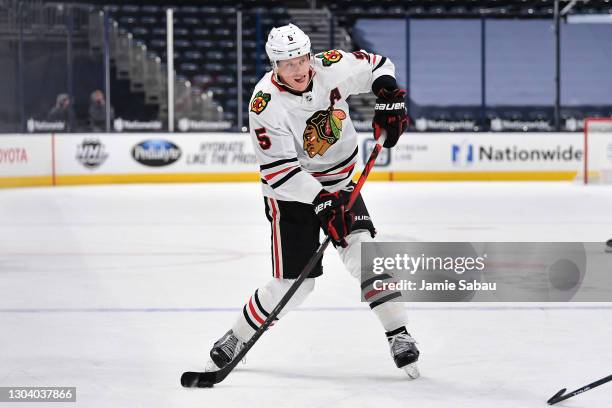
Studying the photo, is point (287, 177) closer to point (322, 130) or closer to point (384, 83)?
point (322, 130)

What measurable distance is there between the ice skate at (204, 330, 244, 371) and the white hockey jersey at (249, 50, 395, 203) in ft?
1.61

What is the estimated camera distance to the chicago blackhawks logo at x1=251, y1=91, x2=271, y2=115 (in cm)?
311

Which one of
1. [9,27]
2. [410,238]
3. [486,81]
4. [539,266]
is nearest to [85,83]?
[9,27]

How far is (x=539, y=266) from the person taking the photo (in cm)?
559

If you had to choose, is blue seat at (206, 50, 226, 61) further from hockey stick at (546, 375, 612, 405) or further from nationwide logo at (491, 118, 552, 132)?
hockey stick at (546, 375, 612, 405)

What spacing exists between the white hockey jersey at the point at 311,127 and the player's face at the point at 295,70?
4 centimetres

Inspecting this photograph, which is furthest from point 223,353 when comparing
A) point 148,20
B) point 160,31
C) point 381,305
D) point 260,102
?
point 148,20

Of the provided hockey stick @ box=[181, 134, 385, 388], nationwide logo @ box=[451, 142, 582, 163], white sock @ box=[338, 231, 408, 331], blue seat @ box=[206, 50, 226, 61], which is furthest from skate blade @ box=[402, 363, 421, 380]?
blue seat @ box=[206, 50, 226, 61]

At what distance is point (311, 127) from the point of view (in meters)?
3.24

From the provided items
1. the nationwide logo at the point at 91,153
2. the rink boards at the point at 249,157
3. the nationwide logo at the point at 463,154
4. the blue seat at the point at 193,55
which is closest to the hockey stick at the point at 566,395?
the rink boards at the point at 249,157

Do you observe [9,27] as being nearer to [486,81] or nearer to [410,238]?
[486,81]

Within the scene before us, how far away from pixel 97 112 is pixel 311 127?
422 inches

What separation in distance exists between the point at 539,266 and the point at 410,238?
1.61 metres

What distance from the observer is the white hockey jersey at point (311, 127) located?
123 inches
